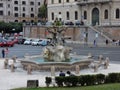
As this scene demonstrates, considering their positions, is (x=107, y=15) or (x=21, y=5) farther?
(x=21, y=5)

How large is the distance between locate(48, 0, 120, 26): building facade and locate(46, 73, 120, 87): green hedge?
2019 inches

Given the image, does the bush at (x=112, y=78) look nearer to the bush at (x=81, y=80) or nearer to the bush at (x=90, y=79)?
the bush at (x=90, y=79)

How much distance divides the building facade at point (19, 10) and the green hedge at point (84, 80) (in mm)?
112611

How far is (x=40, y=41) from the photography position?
7962cm

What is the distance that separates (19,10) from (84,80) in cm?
11694

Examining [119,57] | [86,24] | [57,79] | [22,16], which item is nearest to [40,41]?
[86,24]

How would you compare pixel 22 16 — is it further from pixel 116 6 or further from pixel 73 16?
pixel 116 6

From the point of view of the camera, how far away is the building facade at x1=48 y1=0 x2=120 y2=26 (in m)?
85.4

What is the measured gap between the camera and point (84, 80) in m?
29.1

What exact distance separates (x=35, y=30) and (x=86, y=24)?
12.6 meters

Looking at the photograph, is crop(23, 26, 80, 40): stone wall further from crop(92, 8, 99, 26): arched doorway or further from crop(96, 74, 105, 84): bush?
crop(96, 74, 105, 84): bush

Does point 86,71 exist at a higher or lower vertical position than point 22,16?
lower

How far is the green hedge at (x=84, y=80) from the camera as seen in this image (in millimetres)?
28781

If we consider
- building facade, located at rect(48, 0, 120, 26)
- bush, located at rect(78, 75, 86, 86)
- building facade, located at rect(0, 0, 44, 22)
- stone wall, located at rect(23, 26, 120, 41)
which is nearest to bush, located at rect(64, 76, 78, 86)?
bush, located at rect(78, 75, 86, 86)
